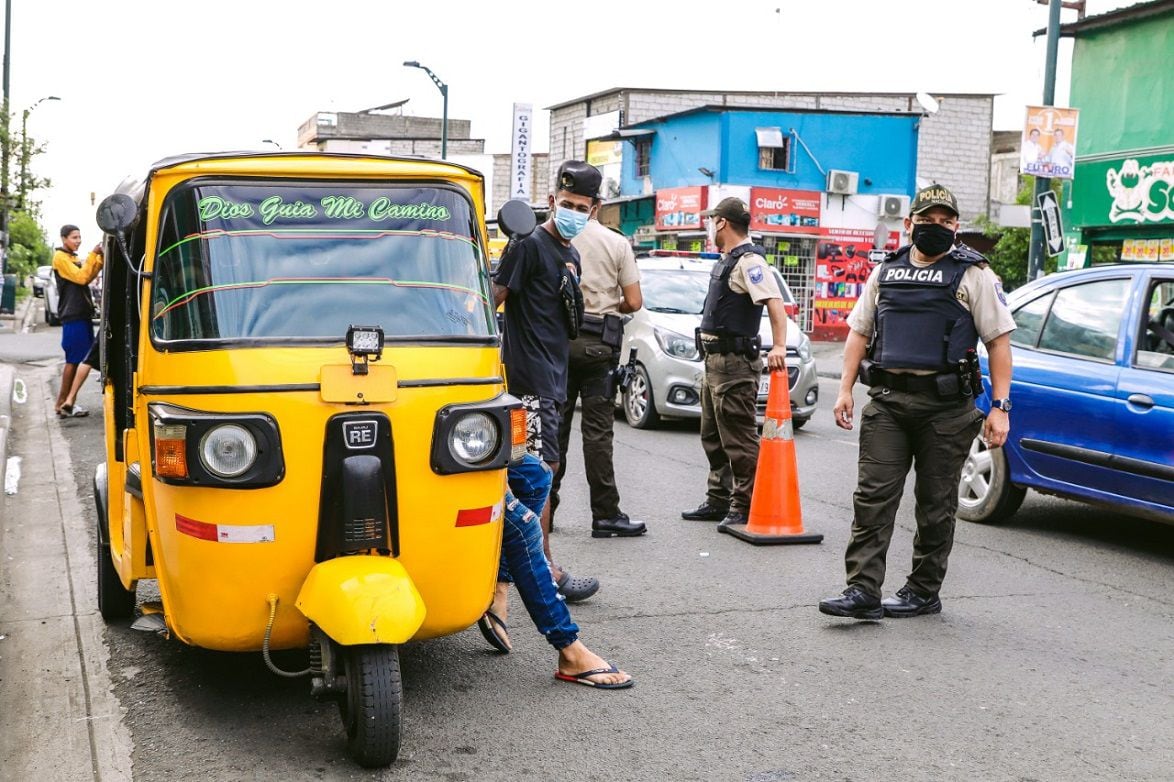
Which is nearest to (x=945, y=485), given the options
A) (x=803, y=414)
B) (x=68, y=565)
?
(x=68, y=565)

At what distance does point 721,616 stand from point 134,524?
2.56 m

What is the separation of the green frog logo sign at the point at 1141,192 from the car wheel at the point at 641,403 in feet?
39.6

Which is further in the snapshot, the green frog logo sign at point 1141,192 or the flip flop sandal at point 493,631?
the green frog logo sign at point 1141,192

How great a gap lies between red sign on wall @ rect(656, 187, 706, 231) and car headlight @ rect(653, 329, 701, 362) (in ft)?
76.2

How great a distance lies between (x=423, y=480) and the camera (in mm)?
4086

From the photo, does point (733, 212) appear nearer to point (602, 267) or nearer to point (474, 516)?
point (602, 267)

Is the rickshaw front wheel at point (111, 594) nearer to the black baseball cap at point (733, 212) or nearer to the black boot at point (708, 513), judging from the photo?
the black boot at point (708, 513)

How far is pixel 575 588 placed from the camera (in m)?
5.90

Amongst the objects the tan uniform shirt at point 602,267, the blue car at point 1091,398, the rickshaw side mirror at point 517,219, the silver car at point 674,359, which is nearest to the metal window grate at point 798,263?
the silver car at point 674,359

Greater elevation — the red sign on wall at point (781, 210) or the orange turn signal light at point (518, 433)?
the red sign on wall at point (781, 210)

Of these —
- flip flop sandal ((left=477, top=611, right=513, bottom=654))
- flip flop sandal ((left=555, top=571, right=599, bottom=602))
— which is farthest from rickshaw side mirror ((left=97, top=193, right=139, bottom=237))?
flip flop sandal ((left=555, top=571, right=599, bottom=602))

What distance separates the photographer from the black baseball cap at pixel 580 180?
20.0ft

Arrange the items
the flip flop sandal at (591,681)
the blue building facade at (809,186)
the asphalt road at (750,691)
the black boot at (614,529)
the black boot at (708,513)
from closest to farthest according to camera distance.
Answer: the asphalt road at (750,691), the flip flop sandal at (591,681), the black boot at (614,529), the black boot at (708,513), the blue building facade at (809,186)

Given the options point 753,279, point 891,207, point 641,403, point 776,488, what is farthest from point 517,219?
point 891,207
